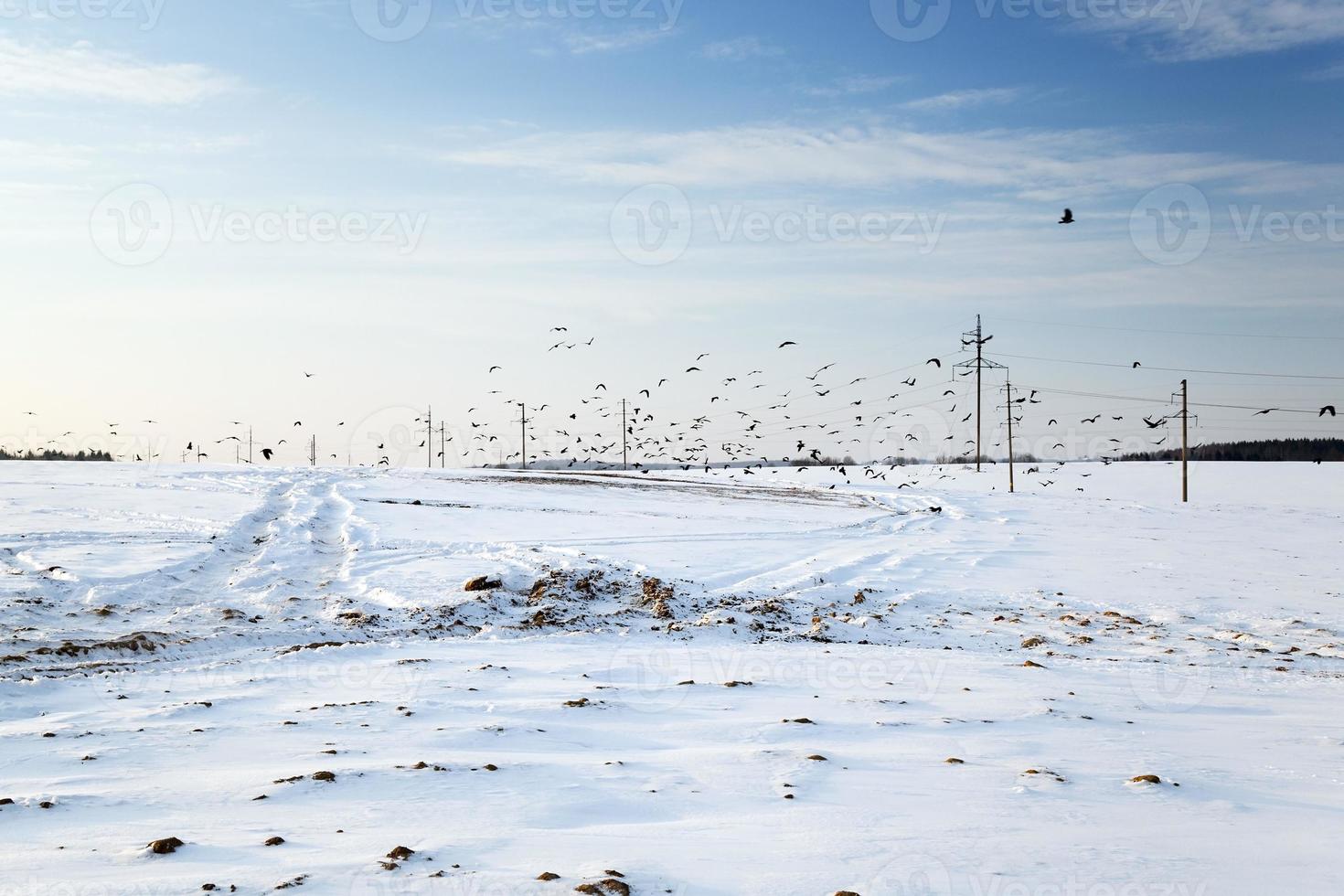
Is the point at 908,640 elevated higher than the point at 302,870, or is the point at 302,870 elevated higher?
the point at 302,870

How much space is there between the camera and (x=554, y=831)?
162 inches

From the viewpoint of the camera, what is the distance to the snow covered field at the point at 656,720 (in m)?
3.78

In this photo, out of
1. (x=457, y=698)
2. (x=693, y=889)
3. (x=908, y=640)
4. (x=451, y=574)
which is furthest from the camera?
(x=451, y=574)

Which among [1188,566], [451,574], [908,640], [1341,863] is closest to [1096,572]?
[1188,566]

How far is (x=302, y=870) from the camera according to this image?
3547 mm

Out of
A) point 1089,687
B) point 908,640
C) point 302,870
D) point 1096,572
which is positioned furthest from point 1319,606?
point 302,870

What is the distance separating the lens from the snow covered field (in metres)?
3.78

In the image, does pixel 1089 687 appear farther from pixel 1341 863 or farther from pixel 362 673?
pixel 362 673

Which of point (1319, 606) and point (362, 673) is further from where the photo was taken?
point (1319, 606)

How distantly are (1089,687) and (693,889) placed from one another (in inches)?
209

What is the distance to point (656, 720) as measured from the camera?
6.26 metres

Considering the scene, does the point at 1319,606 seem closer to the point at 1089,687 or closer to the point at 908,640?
the point at 908,640

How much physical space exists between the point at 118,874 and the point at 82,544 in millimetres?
14146

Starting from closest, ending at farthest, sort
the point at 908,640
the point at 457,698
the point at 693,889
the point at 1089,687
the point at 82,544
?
the point at 693,889 < the point at 457,698 < the point at 1089,687 < the point at 908,640 < the point at 82,544
